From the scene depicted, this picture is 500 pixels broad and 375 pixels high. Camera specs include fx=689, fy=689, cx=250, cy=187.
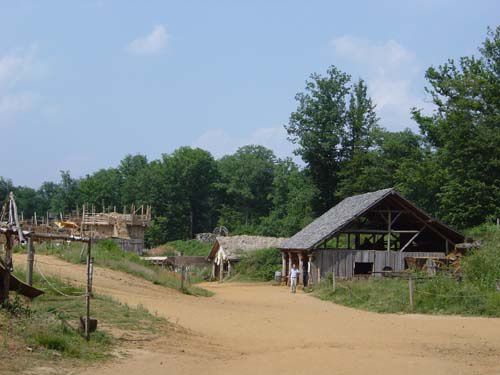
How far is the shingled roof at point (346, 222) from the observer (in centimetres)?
3819

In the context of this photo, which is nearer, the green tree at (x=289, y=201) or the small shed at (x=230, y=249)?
the small shed at (x=230, y=249)

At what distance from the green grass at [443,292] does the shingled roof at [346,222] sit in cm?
648

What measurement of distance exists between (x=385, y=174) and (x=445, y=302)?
40.3m

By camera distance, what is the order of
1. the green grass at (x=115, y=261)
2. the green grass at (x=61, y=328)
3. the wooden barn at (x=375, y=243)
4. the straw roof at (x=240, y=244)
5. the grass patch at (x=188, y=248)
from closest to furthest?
the green grass at (x=61, y=328)
the green grass at (x=115, y=261)
the wooden barn at (x=375, y=243)
the straw roof at (x=240, y=244)
the grass patch at (x=188, y=248)

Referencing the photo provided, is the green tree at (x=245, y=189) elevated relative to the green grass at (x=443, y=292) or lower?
elevated

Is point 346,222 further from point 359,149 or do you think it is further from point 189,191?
point 189,191

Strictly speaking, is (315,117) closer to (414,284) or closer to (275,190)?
(275,190)

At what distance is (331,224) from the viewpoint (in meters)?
40.6

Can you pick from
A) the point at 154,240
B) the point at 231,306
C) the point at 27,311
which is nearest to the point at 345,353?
the point at 27,311

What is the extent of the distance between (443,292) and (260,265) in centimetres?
2706

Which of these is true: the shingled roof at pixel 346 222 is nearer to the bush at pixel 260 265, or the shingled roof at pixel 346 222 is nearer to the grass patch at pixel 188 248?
the bush at pixel 260 265

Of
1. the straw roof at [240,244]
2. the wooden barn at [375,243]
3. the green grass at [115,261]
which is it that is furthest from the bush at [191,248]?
the green grass at [115,261]

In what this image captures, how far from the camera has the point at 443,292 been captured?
25.3 meters

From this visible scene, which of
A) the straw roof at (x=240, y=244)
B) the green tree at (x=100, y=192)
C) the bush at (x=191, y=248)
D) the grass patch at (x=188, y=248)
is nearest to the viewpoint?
the straw roof at (x=240, y=244)
